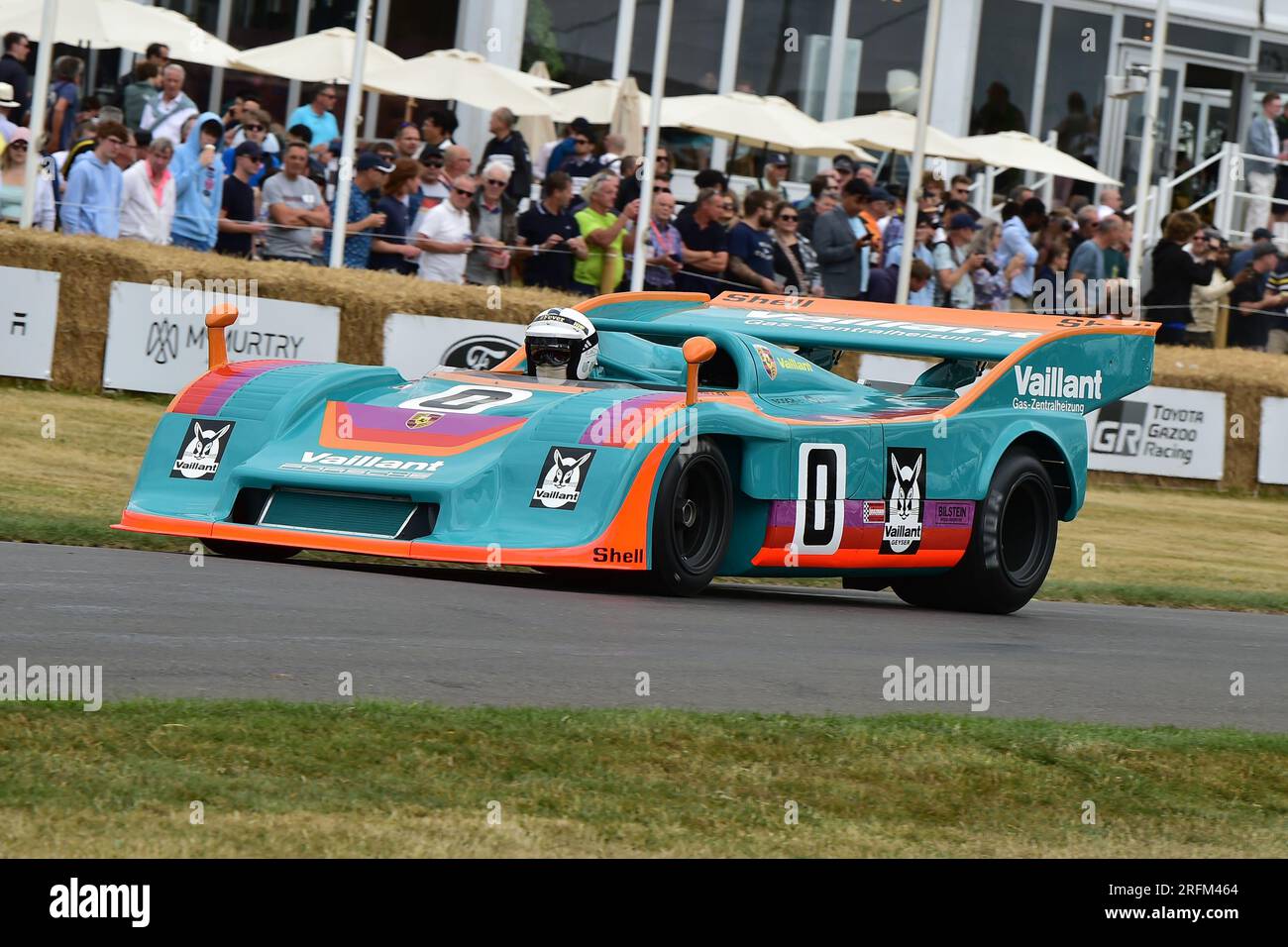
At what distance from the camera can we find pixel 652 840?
553 cm

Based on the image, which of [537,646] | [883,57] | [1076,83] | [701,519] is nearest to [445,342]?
[701,519]

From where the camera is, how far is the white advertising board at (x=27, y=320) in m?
16.8

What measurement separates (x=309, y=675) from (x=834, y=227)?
1333cm

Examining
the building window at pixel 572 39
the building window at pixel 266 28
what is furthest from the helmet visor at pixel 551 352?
the building window at pixel 572 39

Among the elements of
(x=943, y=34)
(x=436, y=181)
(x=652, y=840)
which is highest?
(x=943, y=34)

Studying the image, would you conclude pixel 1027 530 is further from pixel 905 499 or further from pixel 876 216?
pixel 876 216

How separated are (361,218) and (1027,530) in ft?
28.0

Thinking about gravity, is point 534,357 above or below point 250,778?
above

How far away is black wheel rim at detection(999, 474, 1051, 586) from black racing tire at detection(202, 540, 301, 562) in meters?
3.86

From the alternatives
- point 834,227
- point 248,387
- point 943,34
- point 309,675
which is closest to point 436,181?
point 834,227

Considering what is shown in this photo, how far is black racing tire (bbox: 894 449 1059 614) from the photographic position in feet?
38.5

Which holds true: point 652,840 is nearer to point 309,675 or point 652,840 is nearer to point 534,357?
point 309,675

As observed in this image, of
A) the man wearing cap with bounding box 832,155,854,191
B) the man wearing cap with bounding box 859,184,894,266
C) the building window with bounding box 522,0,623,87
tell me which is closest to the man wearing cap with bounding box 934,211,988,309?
the man wearing cap with bounding box 859,184,894,266

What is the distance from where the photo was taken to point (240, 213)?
18.2 metres
